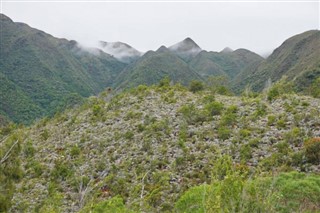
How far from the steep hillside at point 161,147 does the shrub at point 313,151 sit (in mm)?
35

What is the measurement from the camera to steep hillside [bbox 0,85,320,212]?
14469 mm

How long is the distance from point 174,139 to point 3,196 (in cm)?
952

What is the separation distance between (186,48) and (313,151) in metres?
166

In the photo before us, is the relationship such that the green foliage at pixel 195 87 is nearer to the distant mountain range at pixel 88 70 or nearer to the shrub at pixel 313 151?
the shrub at pixel 313 151

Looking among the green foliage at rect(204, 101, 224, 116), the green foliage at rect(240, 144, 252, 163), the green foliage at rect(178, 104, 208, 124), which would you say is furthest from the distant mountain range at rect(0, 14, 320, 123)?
the green foliage at rect(240, 144, 252, 163)

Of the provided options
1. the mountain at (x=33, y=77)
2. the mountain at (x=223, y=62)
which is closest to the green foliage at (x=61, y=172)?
the mountain at (x=33, y=77)

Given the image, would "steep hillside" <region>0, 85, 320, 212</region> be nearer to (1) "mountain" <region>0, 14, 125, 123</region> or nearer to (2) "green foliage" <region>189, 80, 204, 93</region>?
(2) "green foliage" <region>189, 80, 204, 93</region>

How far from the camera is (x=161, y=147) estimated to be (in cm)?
1734

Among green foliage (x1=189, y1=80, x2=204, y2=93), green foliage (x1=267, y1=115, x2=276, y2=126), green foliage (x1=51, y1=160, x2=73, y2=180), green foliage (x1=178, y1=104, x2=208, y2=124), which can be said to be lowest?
green foliage (x1=51, y1=160, x2=73, y2=180)

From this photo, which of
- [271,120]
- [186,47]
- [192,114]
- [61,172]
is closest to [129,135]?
[192,114]

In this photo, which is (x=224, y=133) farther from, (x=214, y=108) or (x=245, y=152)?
(x=214, y=108)

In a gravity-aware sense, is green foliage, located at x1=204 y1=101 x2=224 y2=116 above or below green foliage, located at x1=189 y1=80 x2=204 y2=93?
below

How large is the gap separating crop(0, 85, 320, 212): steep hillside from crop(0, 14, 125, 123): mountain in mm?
43727

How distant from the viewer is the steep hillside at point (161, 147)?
1447cm
